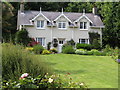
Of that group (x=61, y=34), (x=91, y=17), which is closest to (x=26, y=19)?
(x=61, y=34)

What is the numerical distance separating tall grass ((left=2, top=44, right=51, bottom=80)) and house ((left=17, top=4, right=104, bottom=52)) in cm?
2469

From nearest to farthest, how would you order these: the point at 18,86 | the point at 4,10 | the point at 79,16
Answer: the point at 18,86 < the point at 4,10 < the point at 79,16

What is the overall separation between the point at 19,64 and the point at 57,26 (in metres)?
25.9

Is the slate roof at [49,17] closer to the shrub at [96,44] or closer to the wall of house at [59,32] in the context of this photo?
the wall of house at [59,32]

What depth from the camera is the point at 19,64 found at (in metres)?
5.87

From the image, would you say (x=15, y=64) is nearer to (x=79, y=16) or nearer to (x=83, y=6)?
(x=79, y=16)

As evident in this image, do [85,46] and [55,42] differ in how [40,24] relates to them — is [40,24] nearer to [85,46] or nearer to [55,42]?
[55,42]

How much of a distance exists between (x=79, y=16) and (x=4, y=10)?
58.0 ft

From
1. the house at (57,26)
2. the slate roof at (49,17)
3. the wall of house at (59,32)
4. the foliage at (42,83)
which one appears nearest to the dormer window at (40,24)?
the house at (57,26)

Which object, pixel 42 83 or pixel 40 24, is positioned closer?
pixel 42 83

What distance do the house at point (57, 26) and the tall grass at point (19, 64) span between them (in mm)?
24692

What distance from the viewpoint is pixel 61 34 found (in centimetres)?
3159

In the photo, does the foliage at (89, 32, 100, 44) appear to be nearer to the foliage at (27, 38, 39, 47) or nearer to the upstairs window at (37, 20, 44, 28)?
the upstairs window at (37, 20, 44, 28)

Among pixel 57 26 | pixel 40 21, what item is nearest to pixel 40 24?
pixel 40 21
